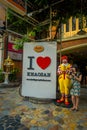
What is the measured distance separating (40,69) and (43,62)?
0.29 metres

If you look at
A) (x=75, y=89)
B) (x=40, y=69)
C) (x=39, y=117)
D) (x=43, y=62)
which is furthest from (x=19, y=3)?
(x=39, y=117)

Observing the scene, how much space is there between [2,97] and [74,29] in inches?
324

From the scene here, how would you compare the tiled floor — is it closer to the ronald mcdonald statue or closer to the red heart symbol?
the ronald mcdonald statue

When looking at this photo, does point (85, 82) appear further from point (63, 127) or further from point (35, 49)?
point (63, 127)

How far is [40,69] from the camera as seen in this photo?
8.90 meters

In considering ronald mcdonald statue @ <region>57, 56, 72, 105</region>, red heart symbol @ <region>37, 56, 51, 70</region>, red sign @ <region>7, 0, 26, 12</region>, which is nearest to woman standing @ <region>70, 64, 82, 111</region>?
ronald mcdonald statue @ <region>57, 56, 72, 105</region>

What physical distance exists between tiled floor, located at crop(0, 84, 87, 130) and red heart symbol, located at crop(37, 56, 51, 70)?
4.52ft

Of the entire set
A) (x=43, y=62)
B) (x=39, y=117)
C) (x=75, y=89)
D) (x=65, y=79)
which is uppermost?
(x=43, y=62)

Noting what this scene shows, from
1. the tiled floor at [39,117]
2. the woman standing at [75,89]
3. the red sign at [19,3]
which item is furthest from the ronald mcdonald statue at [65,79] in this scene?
the red sign at [19,3]

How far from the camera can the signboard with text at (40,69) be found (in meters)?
8.77

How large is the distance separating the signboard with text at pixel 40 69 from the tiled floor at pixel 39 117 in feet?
A: 1.52

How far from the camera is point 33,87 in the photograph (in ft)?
29.4

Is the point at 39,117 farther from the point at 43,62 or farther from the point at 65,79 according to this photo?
the point at 43,62

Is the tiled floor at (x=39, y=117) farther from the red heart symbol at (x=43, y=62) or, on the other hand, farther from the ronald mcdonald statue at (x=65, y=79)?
the red heart symbol at (x=43, y=62)
